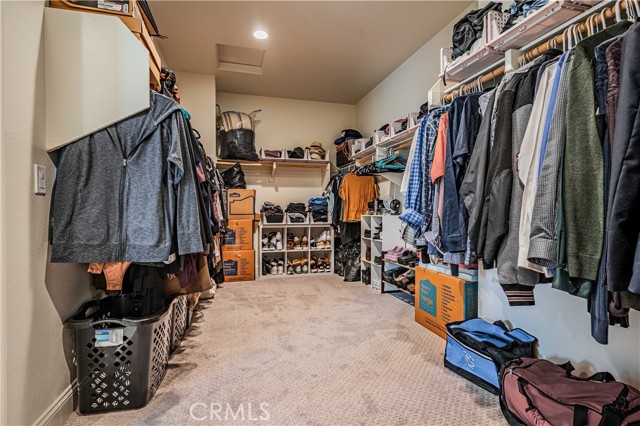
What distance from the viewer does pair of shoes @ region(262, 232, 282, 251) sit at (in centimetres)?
462

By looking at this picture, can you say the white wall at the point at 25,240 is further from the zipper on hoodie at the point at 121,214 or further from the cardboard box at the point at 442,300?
the cardboard box at the point at 442,300

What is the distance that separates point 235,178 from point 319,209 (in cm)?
132

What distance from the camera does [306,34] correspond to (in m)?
3.22

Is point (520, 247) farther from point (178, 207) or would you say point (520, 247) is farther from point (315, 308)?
point (315, 308)

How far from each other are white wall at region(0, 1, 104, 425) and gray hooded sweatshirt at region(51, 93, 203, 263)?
88mm

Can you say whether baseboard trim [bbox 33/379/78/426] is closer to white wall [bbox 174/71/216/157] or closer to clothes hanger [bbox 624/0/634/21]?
clothes hanger [bbox 624/0/634/21]

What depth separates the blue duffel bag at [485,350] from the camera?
1.62 metres

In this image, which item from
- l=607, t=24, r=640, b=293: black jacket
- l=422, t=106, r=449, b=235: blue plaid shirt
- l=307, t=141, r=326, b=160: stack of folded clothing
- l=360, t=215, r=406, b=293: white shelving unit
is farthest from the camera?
l=307, t=141, r=326, b=160: stack of folded clothing

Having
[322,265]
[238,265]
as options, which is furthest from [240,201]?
[322,265]

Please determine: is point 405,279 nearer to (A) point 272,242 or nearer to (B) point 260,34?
(A) point 272,242

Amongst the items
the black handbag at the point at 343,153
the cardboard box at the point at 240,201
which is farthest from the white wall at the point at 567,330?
the cardboard box at the point at 240,201

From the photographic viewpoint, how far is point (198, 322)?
271 cm

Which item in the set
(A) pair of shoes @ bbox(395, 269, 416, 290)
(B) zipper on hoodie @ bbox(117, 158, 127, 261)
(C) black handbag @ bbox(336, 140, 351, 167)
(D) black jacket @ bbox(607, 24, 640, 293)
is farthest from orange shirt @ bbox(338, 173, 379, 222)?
(D) black jacket @ bbox(607, 24, 640, 293)

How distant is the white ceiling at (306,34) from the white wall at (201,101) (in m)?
0.12
